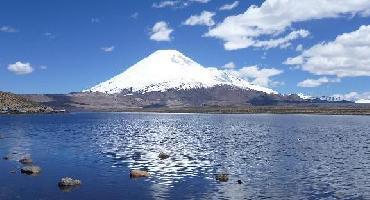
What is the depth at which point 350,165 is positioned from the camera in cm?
7731

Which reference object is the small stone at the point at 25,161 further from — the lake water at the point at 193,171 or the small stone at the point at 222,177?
the small stone at the point at 222,177

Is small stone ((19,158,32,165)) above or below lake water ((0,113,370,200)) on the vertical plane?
above

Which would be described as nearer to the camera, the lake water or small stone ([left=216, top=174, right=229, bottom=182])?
the lake water

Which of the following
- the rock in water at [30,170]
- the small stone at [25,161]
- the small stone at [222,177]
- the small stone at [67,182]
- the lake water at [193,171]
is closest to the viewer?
the lake water at [193,171]

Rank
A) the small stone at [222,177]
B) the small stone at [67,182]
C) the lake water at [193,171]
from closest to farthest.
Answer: the lake water at [193,171], the small stone at [67,182], the small stone at [222,177]

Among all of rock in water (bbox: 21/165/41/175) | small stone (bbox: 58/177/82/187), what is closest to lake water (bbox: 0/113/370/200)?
small stone (bbox: 58/177/82/187)

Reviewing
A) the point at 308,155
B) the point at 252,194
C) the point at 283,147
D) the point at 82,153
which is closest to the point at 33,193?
the point at 252,194

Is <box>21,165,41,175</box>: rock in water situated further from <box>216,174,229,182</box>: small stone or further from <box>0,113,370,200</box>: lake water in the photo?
<box>216,174,229,182</box>: small stone

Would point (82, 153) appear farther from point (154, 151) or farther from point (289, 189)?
point (289, 189)

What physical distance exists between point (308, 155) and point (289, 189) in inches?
1427

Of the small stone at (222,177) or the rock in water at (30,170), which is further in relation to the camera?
the rock in water at (30,170)

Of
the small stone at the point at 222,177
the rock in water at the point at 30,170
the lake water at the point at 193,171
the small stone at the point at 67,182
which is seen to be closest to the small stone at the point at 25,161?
the lake water at the point at 193,171

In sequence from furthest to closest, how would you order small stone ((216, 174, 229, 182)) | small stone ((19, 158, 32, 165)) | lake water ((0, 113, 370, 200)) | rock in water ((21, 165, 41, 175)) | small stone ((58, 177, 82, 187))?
small stone ((19, 158, 32, 165))
rock in water ((21, 165, 41, 175))
small stone ((216, 174, 229, 182))
small stone ((58, 177, 82, 187))
lake water ((0, 113, 370, 200))

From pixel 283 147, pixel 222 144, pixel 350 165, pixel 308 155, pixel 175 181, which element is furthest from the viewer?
pixel 222 144
